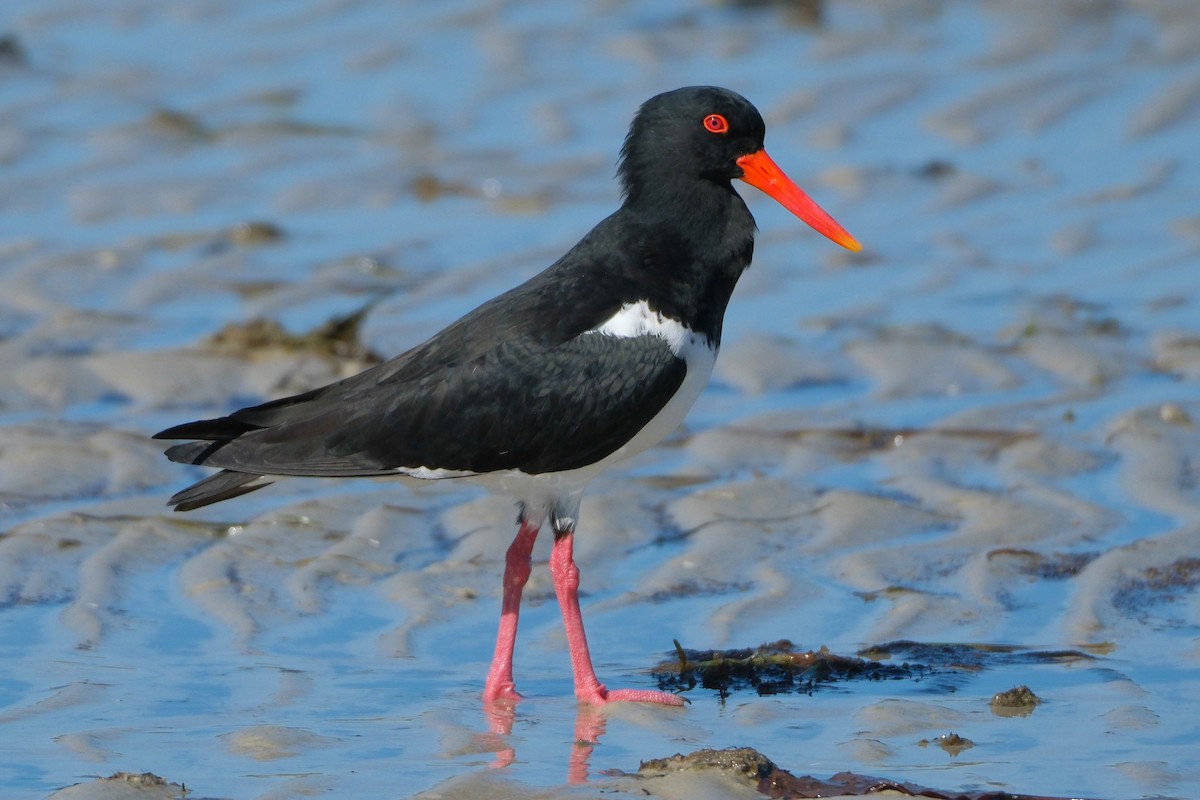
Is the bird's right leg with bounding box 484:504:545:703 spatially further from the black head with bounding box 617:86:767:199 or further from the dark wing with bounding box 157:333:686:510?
the black head with bounding box 617:86:767:199

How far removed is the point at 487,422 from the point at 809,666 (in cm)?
139

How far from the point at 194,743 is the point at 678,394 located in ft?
6.72

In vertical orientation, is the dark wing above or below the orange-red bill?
below

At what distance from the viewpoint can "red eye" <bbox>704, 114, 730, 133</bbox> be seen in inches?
271

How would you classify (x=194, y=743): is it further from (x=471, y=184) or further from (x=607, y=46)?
(x=607, y=46)

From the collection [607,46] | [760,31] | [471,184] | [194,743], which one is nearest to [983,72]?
[760,31]

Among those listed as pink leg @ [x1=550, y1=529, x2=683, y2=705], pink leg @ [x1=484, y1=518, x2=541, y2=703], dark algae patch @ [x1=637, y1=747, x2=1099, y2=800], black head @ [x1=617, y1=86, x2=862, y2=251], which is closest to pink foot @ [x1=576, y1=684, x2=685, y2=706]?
pink leg @ [x1=550, y1=529, x2=683, y2=705]

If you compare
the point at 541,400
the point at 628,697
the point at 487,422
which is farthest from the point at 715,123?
the point at 628,697

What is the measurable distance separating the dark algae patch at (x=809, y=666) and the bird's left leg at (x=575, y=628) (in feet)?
0.55

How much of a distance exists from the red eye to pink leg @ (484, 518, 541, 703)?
1.60 metres

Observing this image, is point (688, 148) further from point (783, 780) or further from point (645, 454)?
point (783, 780)

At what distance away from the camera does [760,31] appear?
14.9 meters

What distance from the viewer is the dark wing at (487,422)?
6383 mm

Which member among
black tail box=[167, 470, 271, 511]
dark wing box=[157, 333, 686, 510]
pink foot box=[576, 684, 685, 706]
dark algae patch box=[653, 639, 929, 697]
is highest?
dark wing box=[157, 333, 686, 510]
